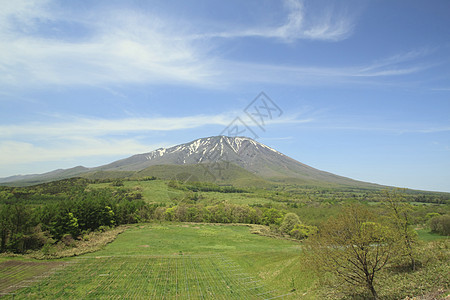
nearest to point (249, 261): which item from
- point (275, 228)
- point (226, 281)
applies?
point (226, 281)

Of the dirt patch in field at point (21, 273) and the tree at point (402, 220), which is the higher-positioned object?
the tree at point (402, 220)

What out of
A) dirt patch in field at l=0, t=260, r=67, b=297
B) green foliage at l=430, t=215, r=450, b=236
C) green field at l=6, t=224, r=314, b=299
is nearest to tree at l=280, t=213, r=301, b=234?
green field at l=6, t=224, r=314, b=299

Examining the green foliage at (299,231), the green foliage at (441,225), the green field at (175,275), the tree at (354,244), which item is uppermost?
the tree at (354,244)

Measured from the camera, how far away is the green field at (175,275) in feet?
72.7

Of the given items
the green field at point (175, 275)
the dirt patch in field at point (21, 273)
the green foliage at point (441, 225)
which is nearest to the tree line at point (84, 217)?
the green field at point (175, 275)

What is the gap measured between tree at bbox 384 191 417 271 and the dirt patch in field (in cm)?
3392

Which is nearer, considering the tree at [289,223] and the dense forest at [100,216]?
the dense forest at [100,216]

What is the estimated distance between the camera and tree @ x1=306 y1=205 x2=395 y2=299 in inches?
621

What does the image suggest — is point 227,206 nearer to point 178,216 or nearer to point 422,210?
point 178,216

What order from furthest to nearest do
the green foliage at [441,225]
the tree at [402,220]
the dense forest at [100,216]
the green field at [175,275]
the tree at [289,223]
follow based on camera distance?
the tree at [289,223] < the green foliage at [441,225] < the dense forest at [100,216] < the green field at [175,275] < the tree at [402,220]

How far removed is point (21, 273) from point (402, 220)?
1516 inches

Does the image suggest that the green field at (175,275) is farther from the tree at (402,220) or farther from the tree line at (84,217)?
the tree at (402,220)

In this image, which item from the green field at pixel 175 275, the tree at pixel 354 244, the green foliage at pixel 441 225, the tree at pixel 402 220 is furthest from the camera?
the green foliage at pixel 441 225

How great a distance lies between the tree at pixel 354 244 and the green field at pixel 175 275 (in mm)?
7434
